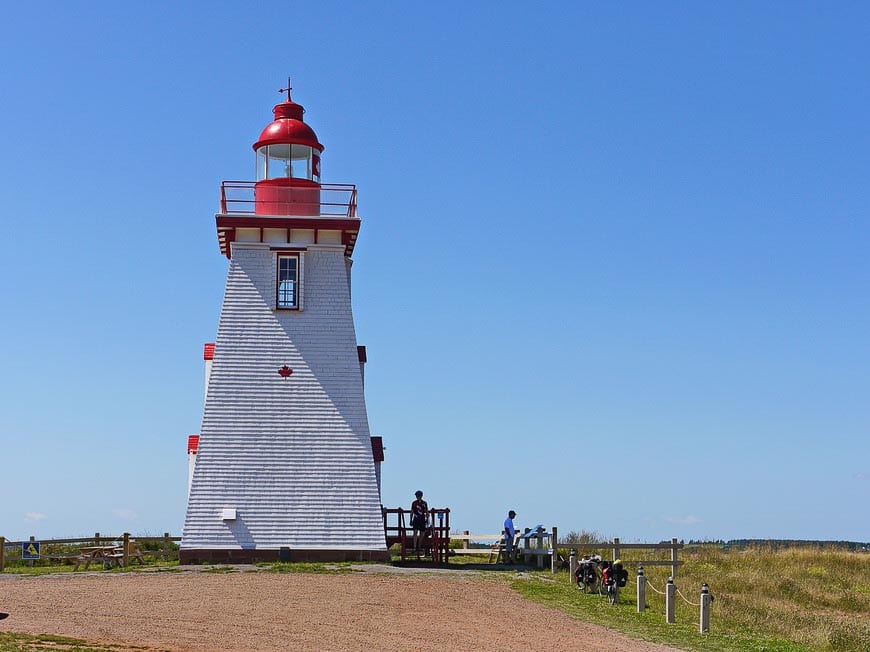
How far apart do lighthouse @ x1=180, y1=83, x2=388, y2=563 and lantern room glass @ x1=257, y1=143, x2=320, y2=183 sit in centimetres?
3

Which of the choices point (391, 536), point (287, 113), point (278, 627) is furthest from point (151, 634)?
point (287, 113)

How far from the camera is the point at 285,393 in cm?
2583

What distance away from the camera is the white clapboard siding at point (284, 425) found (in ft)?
82.2

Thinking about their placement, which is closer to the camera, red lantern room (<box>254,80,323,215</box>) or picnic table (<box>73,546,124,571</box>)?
picnic table (<box>73,546,124,571</box>)

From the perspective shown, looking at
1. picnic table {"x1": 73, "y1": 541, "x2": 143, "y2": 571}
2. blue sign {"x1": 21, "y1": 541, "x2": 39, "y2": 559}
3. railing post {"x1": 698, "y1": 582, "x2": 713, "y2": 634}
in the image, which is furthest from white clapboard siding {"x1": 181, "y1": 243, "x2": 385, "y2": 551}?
railing post {"x1": 698, "y1": 582, "x2": 713, "y2": 634}

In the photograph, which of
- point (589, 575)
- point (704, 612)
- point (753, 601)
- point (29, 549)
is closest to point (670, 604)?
point (704, 612)

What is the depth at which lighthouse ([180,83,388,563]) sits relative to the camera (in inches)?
985

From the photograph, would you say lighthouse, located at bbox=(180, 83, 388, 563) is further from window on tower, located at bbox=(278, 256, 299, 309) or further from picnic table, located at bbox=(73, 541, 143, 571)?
picnic table, located at bbox=(73, 541, 143, 571)

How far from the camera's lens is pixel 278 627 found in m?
15.4

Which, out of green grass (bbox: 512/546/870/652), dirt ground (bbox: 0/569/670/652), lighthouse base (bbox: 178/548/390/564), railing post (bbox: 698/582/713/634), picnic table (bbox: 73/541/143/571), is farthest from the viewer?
picnic table (bbox: 73/541/143/571)

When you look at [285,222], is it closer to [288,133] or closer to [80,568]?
[288,133]

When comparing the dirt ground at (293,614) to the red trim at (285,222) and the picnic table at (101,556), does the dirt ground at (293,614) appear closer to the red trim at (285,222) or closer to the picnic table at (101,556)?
the picnic table at (101,556)

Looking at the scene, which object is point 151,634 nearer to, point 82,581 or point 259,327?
point 82,581

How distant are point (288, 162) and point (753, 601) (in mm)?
15276
